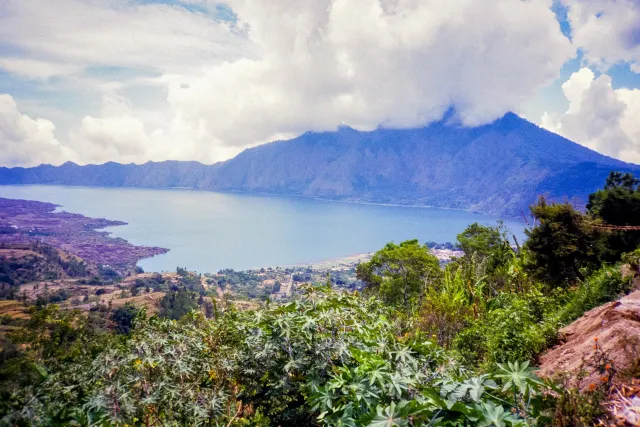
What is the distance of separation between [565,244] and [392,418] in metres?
9.68

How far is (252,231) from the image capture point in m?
121

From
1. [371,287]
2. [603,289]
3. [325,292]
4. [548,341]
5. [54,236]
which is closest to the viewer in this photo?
[325,292]

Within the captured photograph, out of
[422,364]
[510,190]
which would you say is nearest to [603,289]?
[422,364]

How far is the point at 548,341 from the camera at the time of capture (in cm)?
474

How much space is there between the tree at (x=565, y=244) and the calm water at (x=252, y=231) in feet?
234

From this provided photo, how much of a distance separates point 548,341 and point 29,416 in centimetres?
533

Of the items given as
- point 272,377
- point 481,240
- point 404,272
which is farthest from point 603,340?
point 481,240

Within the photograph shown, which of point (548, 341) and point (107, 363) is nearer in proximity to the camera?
point (107, 363)

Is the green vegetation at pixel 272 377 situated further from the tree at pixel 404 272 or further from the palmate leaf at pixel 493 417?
the tree at pixel 404 272

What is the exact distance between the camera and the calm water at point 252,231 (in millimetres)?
86875

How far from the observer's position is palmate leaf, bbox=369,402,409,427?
1.56m

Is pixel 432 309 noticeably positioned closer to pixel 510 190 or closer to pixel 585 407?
pixel 585 407

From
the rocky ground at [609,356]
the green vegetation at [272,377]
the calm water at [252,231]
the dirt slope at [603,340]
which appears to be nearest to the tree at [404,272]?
the dirt slope at [603,340]

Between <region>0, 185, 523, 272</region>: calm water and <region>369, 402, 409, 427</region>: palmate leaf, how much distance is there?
7694cm
